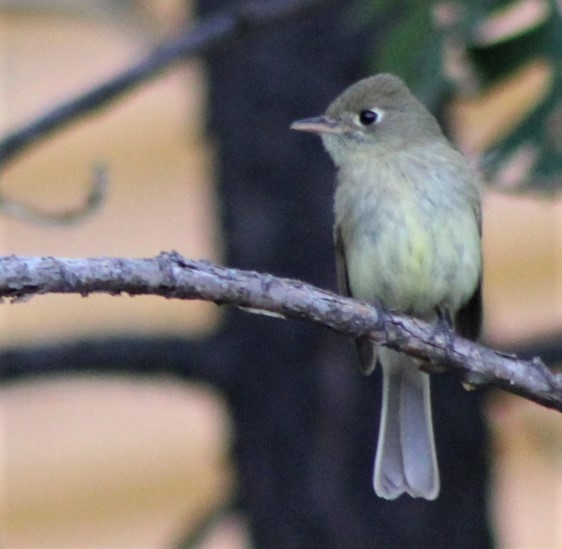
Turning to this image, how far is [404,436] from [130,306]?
173 inches

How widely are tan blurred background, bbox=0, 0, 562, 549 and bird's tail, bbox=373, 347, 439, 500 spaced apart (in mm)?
2806

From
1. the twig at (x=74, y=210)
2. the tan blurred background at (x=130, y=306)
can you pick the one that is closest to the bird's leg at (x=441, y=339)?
the twig at (x=74, y=210)

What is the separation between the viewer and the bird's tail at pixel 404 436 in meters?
4.77

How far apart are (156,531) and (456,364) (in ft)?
18.3

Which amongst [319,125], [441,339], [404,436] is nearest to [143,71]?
[319,125]

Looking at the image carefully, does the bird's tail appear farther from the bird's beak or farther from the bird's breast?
the bird's beak

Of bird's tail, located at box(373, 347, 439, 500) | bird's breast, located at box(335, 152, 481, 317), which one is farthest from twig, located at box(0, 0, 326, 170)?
bird's tail, located at box(373, 347, 439, 500)

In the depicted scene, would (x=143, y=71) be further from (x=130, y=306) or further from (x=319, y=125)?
(x=130, y=306)

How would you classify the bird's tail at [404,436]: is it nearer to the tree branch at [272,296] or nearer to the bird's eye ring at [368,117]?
the bird's eye ring at [368,117]

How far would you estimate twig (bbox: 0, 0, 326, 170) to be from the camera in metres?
5.08

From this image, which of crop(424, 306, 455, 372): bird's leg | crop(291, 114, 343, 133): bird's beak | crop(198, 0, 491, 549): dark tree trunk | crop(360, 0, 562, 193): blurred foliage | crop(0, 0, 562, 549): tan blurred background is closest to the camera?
crop(424, 306, 455, 372): bird's leg

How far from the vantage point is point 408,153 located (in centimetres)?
512

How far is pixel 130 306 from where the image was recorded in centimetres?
926

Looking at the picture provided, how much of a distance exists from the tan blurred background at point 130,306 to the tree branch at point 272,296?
14.1ft
